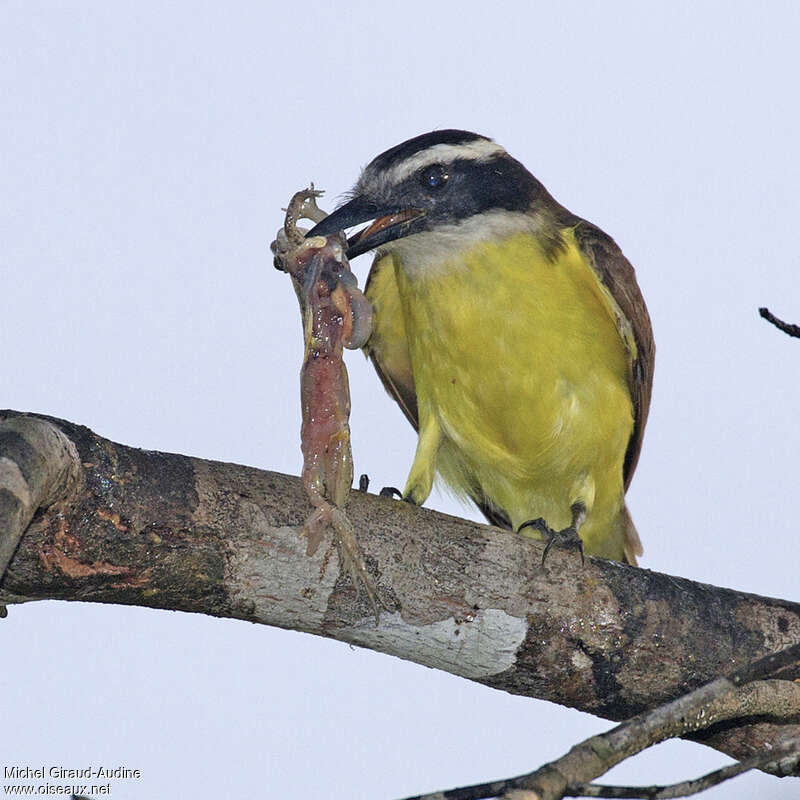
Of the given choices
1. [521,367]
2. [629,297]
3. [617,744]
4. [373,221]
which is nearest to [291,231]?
[373,221]

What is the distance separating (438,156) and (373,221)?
37cm

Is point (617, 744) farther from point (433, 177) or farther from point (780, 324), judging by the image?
point (433, 177)

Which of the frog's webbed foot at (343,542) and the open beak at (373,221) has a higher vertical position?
the open beak at (373,221)

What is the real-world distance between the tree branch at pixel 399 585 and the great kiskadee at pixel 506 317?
0.96 m

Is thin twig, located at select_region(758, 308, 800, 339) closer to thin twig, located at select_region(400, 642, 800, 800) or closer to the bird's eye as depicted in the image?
thin twig, located at select_region(400, 642, 800, 800)

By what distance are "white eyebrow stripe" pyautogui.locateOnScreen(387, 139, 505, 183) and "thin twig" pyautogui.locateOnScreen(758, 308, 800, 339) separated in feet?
6.87

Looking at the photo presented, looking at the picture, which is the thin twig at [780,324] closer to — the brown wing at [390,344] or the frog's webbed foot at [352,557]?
the frog's webbed foot at [352,557]

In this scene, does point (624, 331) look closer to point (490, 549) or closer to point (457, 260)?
point (457, 260)

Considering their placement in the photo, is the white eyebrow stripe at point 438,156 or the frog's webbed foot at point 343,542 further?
the white eyebrow stripe at point 438,156

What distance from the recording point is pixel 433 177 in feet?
16.7

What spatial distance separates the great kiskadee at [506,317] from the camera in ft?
16.6

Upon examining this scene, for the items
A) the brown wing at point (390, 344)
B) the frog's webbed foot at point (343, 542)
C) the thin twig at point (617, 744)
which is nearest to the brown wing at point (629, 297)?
the brown wing at point (390, 344)

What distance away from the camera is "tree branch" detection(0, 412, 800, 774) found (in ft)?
11.4

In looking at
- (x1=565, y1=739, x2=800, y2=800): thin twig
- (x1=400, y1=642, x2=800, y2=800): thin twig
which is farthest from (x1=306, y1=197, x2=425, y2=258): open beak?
(x1=565, y1=739, x2=800, y2=800): thin twig
